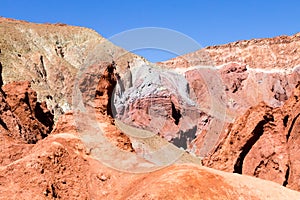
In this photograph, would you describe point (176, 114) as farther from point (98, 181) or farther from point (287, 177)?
point (98, 181)

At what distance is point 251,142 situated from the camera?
26141 mm

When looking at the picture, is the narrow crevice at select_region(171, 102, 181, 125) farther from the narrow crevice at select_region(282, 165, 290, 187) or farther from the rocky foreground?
the narrow crevice at select_region(282, 165, 290, 187)

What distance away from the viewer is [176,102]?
3625 inches

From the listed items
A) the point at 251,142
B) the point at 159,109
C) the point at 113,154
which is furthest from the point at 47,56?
the point at 113,154

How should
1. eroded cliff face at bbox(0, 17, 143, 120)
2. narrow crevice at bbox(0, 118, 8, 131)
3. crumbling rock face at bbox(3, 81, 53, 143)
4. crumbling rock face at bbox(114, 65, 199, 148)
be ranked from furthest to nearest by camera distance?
eroded cliff face at bbox(0, 17, 143, 120), crumbling rock face at bbox(114, 65, 199, 148), crumbling rock face at bbox(3, 81, 53, 143), narrow crevice at bbox(0, 118, 8, 131)

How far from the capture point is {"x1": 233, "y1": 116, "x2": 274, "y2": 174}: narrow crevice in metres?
26.1

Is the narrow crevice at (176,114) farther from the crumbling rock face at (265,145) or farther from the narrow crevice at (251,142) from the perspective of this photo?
the narrow crevice at (251,142)

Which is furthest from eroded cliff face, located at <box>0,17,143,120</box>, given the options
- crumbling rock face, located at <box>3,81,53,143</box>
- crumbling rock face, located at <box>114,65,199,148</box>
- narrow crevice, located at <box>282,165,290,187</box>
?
narrow crevice, located at <box>282,165,290,187</box>

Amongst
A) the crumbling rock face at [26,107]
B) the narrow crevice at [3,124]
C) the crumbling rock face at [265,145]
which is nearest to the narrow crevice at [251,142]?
the crumbling rock face at [265,145]

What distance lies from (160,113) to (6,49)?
4989 cm

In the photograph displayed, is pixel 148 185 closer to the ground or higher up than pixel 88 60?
closer to the ground

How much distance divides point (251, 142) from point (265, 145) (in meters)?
0.78

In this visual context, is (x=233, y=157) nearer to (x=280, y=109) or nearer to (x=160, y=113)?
(x=280, y=109)

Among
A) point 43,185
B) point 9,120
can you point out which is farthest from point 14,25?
point 43,185
